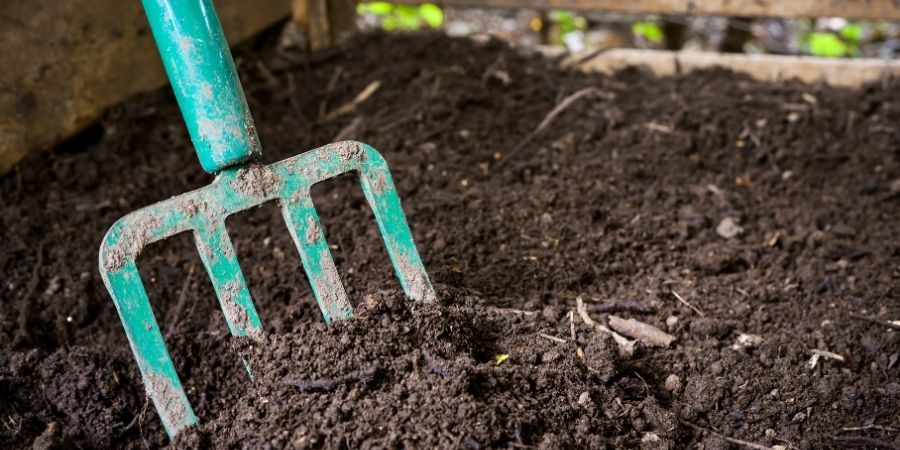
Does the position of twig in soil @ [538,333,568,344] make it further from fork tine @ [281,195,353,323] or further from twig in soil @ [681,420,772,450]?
fork tine @ [281,195,353,323]

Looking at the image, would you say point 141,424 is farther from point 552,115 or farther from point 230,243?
point 552,115

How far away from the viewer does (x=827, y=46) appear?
440cm

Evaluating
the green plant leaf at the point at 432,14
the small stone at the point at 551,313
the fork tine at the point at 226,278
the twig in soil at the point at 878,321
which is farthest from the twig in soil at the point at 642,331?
the green plant leaf at the point at 432,14

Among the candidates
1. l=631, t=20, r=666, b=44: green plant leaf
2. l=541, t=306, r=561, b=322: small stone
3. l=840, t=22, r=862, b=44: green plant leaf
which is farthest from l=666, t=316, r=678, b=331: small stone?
l=840, t=22, r=862, b=44: green plant leaf

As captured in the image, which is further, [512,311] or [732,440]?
[512,311]

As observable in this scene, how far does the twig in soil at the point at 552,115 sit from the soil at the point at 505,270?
16mm

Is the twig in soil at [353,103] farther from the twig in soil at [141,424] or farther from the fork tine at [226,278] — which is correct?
the twig in soil at [141,424]

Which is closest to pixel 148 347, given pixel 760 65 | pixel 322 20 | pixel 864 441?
pixel 864 441

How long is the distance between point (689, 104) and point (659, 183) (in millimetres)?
514

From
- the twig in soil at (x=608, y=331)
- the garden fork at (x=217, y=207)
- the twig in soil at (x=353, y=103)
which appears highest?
the garden fork at (x=217, y=207)

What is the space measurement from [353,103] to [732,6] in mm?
1493

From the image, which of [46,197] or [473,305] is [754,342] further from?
[46,197]

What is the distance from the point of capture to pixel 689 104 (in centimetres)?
293

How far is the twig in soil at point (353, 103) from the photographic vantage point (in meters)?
2.90
